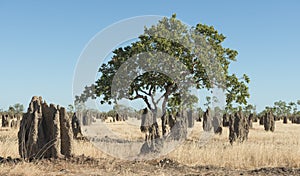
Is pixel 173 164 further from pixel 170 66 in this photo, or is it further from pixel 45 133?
pixel 170 66

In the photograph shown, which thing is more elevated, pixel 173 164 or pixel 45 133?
pixel 45 133

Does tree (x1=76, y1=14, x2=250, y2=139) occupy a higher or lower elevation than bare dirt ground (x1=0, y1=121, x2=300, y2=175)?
higher

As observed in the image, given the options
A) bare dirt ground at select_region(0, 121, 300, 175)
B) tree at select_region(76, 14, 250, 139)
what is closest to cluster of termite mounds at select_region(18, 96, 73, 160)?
bare dirt ground at select_region(0, 121, 300, 175)

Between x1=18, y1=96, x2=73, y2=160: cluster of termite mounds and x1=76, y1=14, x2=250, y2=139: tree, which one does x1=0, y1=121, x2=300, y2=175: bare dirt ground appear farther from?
x1=76, y1=14, x2=250, y2=139: tree

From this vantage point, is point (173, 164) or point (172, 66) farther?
point (172, 66)

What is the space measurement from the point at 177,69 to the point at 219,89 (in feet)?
11.1

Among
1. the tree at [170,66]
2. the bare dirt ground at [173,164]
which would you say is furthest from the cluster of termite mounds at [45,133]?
the tree at [170,66]

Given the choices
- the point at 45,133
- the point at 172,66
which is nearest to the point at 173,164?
the point at 45,133

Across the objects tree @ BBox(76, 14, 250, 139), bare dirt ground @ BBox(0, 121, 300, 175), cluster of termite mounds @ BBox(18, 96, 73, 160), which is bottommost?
bare dirt ground @ BBox(0, 121, 300, 175)

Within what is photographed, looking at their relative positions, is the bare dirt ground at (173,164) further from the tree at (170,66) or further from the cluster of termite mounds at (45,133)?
the tree at (170,66)

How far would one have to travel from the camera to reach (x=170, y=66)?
65.6 feet

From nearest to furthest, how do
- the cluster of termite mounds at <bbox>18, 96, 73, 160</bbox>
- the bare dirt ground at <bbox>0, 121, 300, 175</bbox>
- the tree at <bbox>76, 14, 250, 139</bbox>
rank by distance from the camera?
the bare dirt ground at <bbox>0, 121, 300, 175</bbox>, the cluster of termite mounds at <bbox>18, 96, 73, 160</bbox>, the tree at <bbox>76, 14, 250, 139</bbox>

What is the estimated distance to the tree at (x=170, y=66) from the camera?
2009 cm

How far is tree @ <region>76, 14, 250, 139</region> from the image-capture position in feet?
65.9
